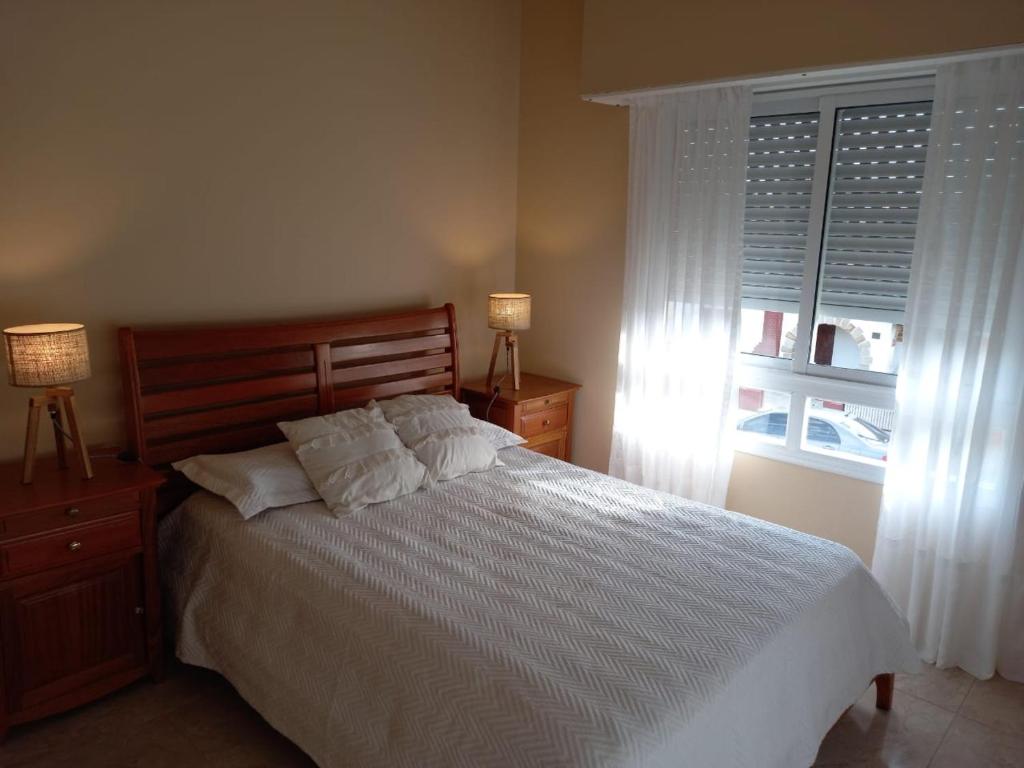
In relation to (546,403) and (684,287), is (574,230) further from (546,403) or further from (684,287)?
(546,403)

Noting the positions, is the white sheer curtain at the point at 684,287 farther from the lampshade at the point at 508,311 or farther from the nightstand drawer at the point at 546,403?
the lampshade at the point at 508,311

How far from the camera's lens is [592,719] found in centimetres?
156

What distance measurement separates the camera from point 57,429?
2.39 metres

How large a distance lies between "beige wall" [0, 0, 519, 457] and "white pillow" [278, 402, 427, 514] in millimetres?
621

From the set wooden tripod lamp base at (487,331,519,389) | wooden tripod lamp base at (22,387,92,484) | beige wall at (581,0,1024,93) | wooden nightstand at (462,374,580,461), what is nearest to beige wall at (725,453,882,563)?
wooden nightstand at (462,374,580,461)

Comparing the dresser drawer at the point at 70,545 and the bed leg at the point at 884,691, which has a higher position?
the dresser drawer at the point at 70,545

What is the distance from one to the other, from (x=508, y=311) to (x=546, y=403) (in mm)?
529

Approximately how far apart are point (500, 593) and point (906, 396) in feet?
5.91

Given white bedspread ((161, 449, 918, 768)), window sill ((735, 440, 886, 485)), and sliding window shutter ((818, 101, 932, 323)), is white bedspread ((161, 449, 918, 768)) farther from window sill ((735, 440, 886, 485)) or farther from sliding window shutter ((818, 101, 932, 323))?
sliding window shutter ((818, 101, 932, 323))

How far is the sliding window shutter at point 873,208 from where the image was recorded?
113 inches

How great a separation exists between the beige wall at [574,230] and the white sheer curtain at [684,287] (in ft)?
0.59

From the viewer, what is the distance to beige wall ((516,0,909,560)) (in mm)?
3646

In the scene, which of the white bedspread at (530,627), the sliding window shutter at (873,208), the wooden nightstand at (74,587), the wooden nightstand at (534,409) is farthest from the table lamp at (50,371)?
the sliding window shutter at (873,208)

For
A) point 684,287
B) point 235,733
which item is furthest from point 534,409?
point 235,733
